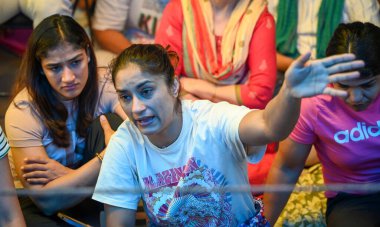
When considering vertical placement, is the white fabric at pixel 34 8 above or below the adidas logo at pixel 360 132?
below

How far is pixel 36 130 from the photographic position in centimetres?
176

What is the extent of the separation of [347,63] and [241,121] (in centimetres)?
28

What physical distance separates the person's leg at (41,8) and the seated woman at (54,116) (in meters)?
0.62

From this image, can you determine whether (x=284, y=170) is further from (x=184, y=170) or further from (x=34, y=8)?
(x=34, y=8)

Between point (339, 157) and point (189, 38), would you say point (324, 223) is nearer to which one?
point (339, 157)

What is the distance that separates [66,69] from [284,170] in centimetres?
66

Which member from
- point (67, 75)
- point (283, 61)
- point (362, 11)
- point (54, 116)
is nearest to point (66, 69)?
point (67, 75)

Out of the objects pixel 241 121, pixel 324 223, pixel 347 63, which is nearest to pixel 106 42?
pixel 324 223

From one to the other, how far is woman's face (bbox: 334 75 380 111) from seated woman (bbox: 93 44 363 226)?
0.98ft

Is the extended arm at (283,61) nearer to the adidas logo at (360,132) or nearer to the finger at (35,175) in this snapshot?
the adidas logo at (360,132)

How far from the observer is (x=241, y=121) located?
1364mm

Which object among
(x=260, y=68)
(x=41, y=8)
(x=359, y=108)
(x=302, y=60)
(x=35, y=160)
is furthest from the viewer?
(x=41, y=8)

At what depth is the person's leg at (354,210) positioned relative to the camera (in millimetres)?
1631

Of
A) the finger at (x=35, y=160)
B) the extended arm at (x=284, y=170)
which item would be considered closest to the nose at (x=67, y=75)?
the finger at (x=35, y=160)
